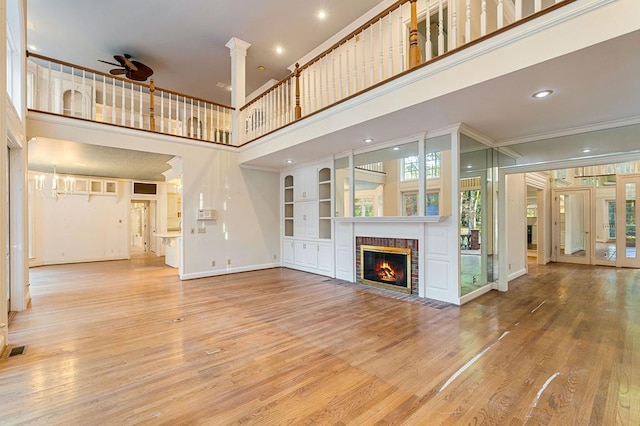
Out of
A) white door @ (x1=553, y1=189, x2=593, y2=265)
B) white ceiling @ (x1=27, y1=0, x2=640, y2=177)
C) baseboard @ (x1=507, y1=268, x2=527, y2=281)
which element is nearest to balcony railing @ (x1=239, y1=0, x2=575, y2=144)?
white ceiling @ (x1=27, y1=0, x2=640, y2=177)

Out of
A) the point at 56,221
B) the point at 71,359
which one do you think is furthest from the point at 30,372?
the point at 56,221

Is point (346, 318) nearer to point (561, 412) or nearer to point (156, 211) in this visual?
point (561, 412)

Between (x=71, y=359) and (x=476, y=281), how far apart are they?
5.54 meters

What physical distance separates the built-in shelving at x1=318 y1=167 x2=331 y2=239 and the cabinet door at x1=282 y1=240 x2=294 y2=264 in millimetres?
1204

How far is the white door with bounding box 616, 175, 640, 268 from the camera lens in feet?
23.1

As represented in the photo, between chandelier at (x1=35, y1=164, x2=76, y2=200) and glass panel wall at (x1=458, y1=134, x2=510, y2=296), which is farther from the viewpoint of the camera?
chandelier at (x1=35, y1=164, x2=76, y2=200)

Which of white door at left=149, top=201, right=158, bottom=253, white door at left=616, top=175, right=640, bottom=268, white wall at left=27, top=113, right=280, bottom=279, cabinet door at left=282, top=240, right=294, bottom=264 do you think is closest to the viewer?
white wall at left=27, top=113, right=280, bottom=279

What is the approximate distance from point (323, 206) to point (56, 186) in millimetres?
8210

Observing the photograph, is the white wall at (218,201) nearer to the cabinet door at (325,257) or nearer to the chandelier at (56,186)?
the cabinet door at (325,257)

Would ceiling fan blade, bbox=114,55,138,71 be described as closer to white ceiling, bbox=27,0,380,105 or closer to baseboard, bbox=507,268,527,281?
white ceiling, bbox=27,0,380,105

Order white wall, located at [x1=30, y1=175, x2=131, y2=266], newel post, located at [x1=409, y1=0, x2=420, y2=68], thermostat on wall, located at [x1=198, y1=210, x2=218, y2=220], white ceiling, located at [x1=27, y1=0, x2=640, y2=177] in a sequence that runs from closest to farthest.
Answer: white ceiling, located at [x1=27, y1=0, x2=640, y2=177]
newel post, located at [x1=409, y1=0, x2=420, y2=68]
thermostat on wall, located at [x1=198, y1=210, x2=218, y2=220]
white wall, located at [x1=30, y1=175, x2=131, y2=266]

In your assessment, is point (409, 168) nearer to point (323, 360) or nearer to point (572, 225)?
point (323, 360)

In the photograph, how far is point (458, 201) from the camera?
14.4 feet

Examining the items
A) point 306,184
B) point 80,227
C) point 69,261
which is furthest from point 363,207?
point 69,261
